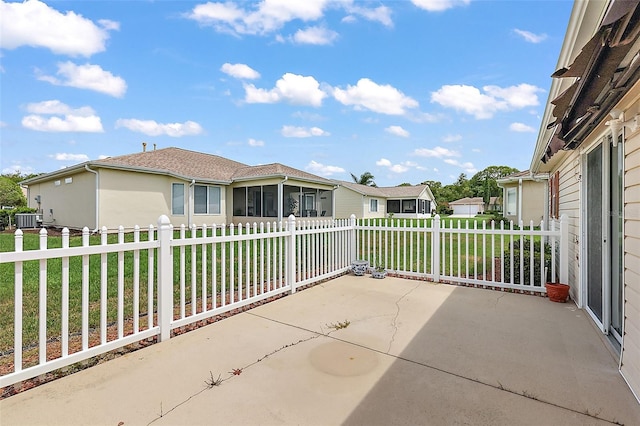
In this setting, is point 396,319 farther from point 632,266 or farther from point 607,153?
point 607,153

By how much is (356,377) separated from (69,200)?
53.7 ft

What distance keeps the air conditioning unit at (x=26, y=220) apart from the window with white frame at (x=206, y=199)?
7.90 meters

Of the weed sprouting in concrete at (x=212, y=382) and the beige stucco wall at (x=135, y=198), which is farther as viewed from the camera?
the beige stucco wall at (x=135, y=198)

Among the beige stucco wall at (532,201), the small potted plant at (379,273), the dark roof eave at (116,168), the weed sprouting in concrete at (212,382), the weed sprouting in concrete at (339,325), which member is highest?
the dark roof eave at (116,168)

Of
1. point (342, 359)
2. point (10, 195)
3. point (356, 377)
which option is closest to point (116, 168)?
point (342, 359)

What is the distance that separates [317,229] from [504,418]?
164 inches

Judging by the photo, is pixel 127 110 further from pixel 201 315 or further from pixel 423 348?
pixel 423 348

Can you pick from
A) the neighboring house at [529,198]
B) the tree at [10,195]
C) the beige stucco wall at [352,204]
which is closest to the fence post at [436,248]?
the neighboring house at [529,198]

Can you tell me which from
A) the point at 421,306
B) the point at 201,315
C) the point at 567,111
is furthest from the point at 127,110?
the point at 567,111

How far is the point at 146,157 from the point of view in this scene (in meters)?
14.7

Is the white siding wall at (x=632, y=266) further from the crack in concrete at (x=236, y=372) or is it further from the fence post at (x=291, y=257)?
the fence post at (x=291, y=257)

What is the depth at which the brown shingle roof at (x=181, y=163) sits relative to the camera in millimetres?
13242

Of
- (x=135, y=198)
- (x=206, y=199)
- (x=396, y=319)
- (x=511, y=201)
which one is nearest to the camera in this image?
(x=396, y=319)

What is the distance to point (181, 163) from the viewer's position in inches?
634
